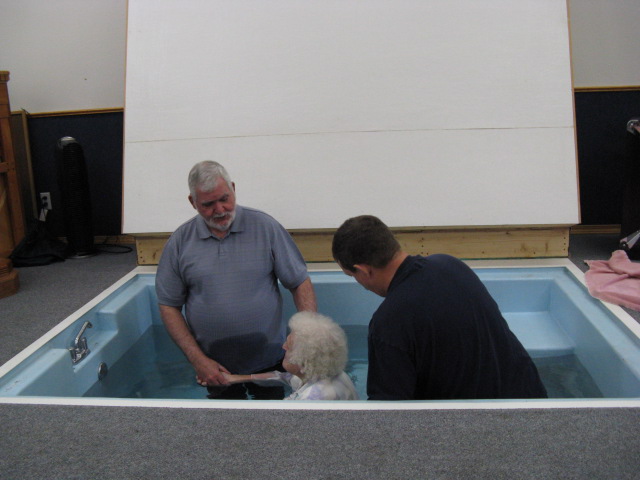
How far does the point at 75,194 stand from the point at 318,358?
2223 mm

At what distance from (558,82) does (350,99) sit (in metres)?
1.02

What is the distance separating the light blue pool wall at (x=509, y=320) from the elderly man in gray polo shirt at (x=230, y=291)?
402 mm

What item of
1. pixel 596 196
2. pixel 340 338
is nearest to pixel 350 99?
pixel 340 338

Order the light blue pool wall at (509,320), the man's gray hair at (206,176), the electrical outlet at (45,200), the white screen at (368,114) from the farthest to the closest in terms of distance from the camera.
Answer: the electrical outlet at (45,200) → the white screen at (368,114) → the man's gray hair at (206,176) → the light blue pool wall at (509,320)

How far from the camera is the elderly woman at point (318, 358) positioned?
1.56 meters

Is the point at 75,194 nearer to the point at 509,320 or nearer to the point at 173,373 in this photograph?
the point at 173,373

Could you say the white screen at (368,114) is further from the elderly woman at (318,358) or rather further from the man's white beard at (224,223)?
the elderly woman at (318,358)

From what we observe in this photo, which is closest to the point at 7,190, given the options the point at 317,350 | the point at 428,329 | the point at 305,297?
the point at 305,297

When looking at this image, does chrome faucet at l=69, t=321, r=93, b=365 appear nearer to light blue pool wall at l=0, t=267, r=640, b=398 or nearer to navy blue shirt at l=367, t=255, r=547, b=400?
light blue pool wall at l=0, t=267, r=640, b=398

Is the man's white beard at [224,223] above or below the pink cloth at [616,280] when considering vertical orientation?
above

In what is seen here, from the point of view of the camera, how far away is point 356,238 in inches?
53.9

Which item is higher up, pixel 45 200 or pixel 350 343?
pixel 45 200

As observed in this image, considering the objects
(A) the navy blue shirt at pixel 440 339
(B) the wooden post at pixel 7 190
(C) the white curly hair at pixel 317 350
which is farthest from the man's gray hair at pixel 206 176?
(B) the wooden post at pixel 7 190

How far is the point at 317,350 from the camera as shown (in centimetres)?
156
